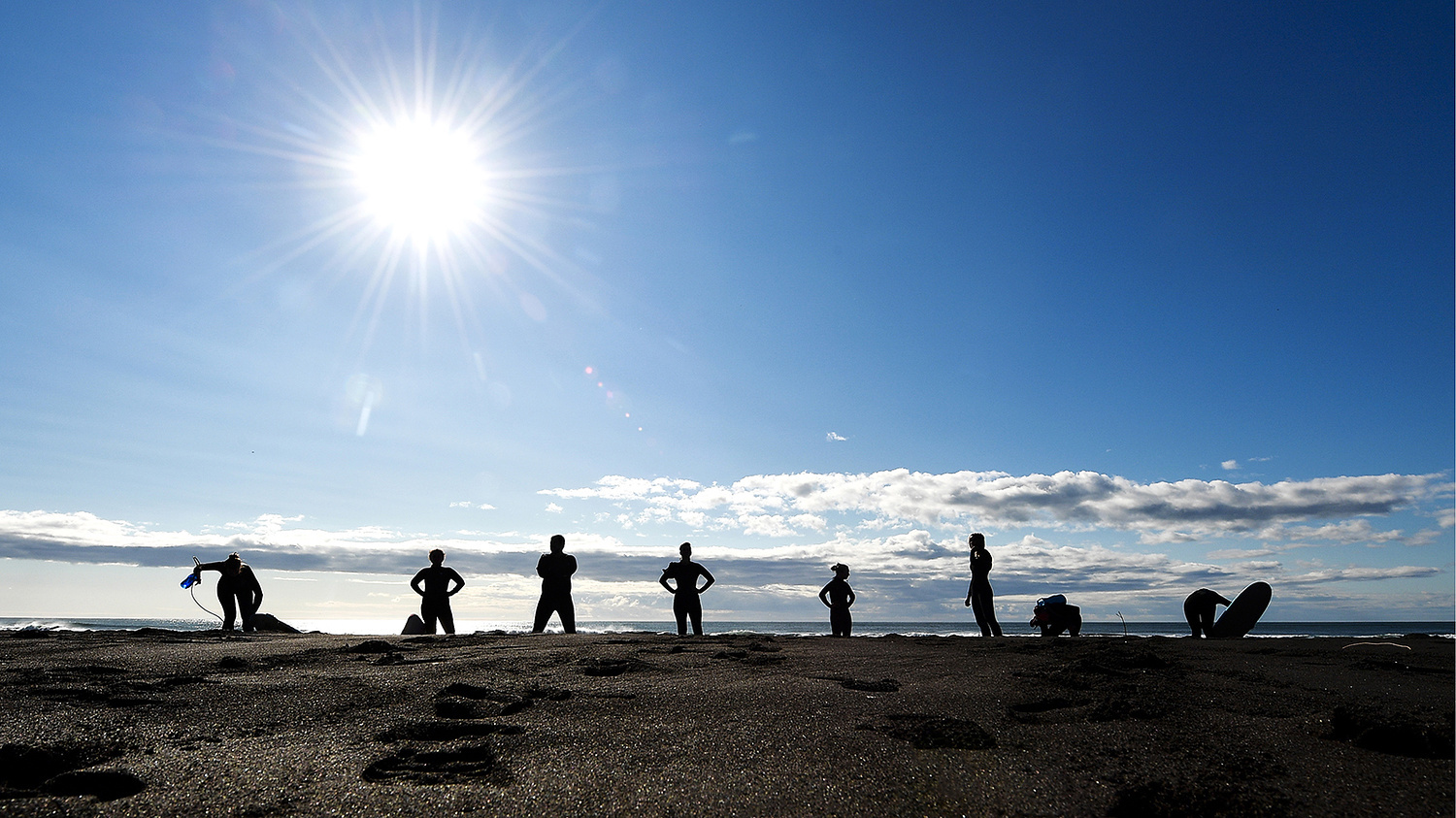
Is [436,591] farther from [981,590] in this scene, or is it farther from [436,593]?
[981,590]

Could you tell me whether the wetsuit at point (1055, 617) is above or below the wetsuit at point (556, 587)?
below

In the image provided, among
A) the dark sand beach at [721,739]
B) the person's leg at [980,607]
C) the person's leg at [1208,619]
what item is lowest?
the person's leg at [1208,619]

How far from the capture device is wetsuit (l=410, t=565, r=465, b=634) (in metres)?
12.0

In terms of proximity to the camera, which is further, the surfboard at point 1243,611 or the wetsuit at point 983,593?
the surfboard at point 1243,611

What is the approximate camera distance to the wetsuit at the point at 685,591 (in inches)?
468


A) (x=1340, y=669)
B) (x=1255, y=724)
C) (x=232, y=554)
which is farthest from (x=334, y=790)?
(x=232, y=554)

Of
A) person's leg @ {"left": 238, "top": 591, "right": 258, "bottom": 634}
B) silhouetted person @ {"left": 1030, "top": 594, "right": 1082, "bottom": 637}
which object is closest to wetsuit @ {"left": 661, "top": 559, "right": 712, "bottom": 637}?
silhouetted person @ {"left": 1030, "top": 594, "right": 1082, "bottom": 637}

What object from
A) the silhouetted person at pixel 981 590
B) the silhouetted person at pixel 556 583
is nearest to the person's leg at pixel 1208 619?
the silhouetted person at pixel 981 590

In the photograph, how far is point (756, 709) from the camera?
3529 mm

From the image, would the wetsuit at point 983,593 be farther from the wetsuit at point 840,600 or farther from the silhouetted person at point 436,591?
the silhouetted person at point 436,591

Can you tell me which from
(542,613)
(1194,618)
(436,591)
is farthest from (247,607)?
(1194,618)

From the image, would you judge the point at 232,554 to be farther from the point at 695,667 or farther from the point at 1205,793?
the point at 1205,793

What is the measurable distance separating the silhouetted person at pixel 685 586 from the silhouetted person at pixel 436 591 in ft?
11.6

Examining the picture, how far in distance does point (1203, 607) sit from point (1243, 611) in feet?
3.27
